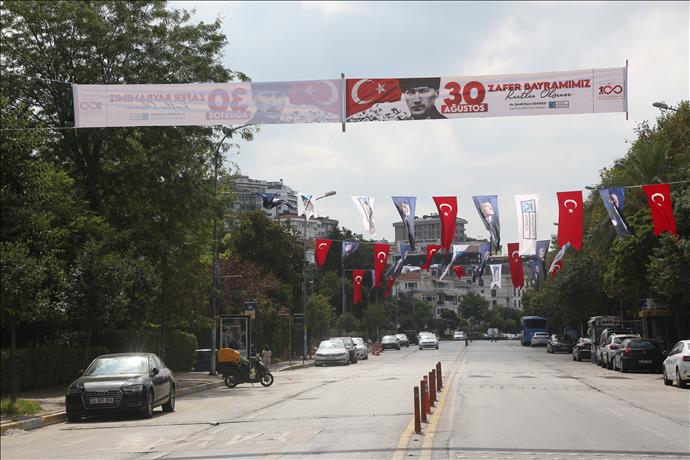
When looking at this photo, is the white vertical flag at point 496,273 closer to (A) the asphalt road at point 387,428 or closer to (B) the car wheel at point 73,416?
(A) the asphalt road at point 387,428

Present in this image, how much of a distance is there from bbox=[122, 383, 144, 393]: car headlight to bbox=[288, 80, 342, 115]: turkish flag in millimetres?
7011

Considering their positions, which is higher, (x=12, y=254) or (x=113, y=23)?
(x=113, y=23)

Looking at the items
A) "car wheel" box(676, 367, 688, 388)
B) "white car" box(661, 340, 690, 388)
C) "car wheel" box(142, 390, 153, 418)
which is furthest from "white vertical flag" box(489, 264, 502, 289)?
"car wheel" box(142, 390, 153, 418)

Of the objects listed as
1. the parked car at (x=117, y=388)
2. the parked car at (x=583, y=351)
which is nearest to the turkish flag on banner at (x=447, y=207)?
the parked car at (x=117, y=388)

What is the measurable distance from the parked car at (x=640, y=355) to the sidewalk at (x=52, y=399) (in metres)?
17.5

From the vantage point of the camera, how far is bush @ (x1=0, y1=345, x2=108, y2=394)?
948 inches

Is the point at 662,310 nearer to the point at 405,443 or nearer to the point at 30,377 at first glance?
the point at 30,377

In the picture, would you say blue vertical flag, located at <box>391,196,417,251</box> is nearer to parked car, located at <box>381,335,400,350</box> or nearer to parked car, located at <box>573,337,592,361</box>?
parked car, located at <box>573,337,592,361</box>

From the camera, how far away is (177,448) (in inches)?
506

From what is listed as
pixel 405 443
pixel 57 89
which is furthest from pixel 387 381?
pixel 405 443

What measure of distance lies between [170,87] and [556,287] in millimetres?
52098

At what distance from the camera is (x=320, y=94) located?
17188 mm

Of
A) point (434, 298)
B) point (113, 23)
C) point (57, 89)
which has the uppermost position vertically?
point (113, 23)

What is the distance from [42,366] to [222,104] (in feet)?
43.2
